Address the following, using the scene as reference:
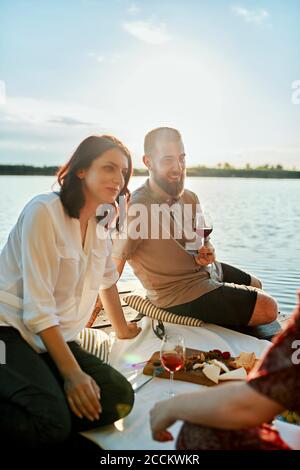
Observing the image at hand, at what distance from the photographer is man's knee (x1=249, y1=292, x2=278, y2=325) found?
3734mm

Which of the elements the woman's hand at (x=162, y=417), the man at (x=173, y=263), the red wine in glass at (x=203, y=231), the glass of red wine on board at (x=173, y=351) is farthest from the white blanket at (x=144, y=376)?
the red wine in glass at (x=203, y=231)

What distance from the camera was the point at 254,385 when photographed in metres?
1.27

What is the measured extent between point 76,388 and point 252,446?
3.02 ft

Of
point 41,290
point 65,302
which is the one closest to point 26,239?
point 41,290

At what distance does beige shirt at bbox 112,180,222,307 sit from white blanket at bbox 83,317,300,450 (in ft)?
0.79

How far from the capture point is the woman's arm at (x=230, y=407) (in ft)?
4.16

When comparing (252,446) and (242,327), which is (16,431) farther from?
(242,327)

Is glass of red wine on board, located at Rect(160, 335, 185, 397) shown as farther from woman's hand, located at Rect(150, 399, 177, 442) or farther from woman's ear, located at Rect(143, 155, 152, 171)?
woman's ear, located at Rect(143, 155, 152, 171)

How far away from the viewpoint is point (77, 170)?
2504 millimetres

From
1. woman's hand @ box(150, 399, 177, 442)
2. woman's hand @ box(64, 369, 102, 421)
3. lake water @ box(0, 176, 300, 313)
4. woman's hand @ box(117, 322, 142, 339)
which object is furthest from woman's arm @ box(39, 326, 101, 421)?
lake water @ box(0, 176, 300, 313)

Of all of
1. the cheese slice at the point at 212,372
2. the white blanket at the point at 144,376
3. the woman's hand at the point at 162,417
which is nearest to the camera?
the woman's hand at the point at 162,417

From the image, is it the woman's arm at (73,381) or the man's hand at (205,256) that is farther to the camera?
the man's hand at (205,256)

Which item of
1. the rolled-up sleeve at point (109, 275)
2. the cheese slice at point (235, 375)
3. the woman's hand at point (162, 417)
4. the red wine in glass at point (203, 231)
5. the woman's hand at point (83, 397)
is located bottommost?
the cheese slice at point (235, 375)

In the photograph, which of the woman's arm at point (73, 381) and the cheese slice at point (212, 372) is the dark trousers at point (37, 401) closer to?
the woman's arm at point (73, 381)
